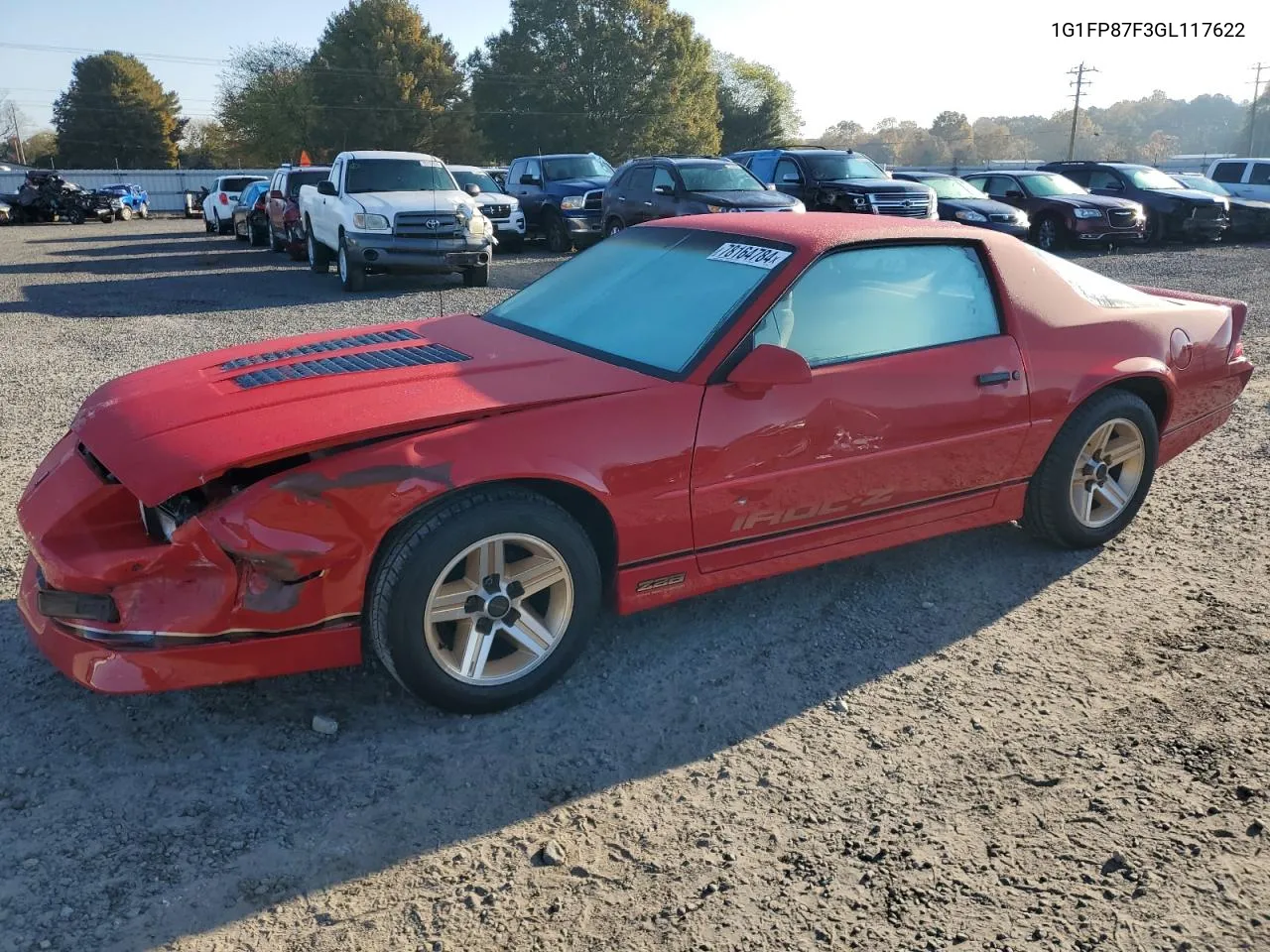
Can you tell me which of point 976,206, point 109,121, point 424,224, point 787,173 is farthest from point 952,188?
point 109,121

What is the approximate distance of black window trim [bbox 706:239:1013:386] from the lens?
3.33 metres

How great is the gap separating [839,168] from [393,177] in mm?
7718

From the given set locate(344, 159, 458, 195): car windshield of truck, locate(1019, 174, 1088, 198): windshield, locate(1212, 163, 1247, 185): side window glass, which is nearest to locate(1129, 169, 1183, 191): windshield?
locate(1019, 174, 1088, 198): windshield

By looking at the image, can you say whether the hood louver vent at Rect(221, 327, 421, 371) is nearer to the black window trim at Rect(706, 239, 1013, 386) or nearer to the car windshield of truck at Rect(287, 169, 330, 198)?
the black window trim at Rect(706, 239, 1013, 386)

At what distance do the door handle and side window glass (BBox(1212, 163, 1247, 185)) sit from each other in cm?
2407

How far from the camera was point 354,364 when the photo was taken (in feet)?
11.5

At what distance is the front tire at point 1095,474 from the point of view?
4.16m

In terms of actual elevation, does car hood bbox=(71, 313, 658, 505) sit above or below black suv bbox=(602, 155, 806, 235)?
below

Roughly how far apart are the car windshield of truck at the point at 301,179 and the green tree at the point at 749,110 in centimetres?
5130

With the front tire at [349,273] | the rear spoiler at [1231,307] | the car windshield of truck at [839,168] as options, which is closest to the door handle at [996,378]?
the rear spoiler at [1231,307]

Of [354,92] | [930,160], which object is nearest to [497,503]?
[354,92]

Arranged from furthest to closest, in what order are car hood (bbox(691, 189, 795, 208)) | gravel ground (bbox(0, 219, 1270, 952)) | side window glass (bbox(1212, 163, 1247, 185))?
side window glass (bbox(1212, 163, 1247, 185)) → car hood (bbox(691, 189, 795, 208)) → gravel ground (bbox(0, 219, 1270, 952))

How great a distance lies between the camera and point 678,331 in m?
3.54

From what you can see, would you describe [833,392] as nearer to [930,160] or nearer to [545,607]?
[545,607]
